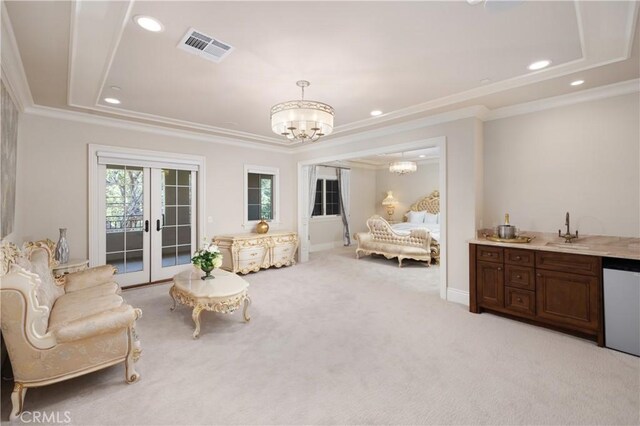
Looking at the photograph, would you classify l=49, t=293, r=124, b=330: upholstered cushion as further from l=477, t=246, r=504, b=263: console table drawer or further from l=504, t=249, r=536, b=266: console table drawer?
l=504, t=249, r=536, b=266: console table drawer

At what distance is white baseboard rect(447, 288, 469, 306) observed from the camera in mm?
4152

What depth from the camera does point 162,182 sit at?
5.24m

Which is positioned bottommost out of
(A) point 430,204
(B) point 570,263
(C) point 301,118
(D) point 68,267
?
(D) point 68,267

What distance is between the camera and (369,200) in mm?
10445

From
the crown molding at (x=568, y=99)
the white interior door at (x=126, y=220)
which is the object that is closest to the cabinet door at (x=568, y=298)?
the crown molding at (x=568, y=99)

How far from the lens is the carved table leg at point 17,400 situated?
1971 mm

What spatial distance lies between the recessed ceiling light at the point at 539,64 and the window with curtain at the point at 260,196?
5.09 m

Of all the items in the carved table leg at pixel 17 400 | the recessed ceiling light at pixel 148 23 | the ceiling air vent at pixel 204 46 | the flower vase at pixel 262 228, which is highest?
the ceiling air vent at pixel 204 46

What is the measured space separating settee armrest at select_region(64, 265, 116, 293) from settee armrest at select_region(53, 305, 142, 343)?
1.41 m

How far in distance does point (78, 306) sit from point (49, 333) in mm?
652

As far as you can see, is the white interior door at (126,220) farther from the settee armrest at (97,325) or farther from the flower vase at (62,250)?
the settee armrest at (97,325)

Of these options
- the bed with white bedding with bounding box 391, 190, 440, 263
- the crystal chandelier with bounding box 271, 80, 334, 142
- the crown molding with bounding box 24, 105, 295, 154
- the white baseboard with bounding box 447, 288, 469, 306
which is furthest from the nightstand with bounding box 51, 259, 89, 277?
the bed with white bedding with bounding box 391, 190, 440, 263

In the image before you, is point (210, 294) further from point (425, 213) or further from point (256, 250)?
point (425, 213)

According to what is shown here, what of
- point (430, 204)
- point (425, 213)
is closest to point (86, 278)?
point (425, 213)
